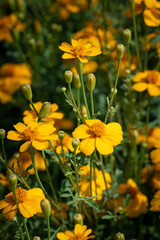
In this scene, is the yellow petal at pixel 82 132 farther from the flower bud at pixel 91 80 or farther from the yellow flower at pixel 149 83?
the yellow flower at pixel 149 83

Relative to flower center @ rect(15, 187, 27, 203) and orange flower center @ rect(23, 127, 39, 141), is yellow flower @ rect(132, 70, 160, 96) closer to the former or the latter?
orange flower center @ rect(23, 127, 39, 141)

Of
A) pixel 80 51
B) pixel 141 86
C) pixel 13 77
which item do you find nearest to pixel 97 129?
pixel 80 51

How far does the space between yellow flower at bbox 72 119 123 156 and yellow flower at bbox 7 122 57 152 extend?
10 centimetres

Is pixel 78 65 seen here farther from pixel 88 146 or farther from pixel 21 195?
pixel 21 195

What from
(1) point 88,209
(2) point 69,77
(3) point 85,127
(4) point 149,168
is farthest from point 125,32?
(1) point 88,209

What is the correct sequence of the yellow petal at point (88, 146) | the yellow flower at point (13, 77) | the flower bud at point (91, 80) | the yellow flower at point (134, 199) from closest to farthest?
the yellow petal at point (88, 146) → the flower bud at point (91, 80) → the yellow flower at point (134, 199) → the yellow flower at point (13, 77)

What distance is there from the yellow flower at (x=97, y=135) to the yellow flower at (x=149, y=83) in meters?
0.39

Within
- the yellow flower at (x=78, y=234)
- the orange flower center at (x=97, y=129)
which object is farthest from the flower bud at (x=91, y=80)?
the yellow flower at (x=78, y=234)

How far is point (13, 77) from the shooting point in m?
2.29

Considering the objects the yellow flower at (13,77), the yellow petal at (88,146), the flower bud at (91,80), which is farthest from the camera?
the yellow flower at (13,77)

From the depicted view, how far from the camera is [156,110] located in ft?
6.66

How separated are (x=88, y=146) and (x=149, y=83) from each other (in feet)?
1.99

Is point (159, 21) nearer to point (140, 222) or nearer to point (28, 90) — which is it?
point (28, 90)

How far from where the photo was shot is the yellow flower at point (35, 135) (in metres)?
1.07
